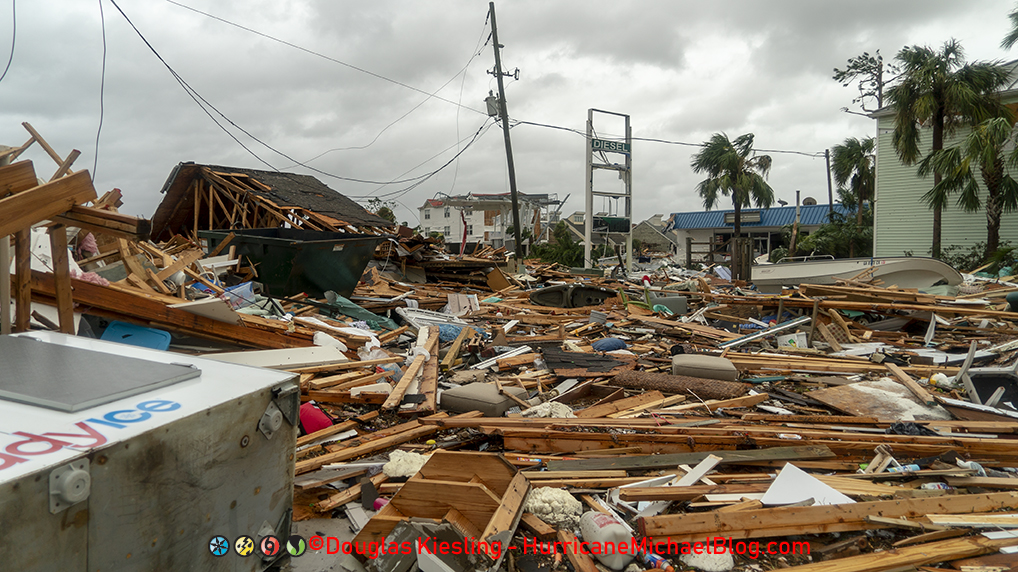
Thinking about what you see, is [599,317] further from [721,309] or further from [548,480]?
[548,480]

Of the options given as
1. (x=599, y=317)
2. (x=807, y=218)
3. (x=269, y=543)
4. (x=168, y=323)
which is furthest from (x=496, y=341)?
(x=807, y=218)

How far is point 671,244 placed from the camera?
5125 cm

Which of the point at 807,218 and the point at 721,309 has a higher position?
the point at 807,218

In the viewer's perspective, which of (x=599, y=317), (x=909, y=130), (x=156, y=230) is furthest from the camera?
(x=909, y=130)

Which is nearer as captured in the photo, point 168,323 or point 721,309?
point 168,323

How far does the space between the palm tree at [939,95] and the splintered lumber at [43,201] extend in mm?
22347

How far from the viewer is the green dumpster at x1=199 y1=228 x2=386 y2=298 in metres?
10.0

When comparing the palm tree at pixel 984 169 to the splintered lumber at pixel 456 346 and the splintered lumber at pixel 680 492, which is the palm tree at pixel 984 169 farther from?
the splintered lumber at pixel 680 492

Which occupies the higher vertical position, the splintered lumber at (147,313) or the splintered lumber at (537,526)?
the splintered lumber at (147,313)

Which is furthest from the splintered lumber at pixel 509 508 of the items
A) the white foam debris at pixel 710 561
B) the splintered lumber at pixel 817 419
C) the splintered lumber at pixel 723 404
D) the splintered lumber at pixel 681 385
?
the splintered lumber at pixel 681 385

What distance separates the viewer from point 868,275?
14.1 m

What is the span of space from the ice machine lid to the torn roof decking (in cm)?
1251

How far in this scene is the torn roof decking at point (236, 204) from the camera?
1513cm

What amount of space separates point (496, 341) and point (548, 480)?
510cm
